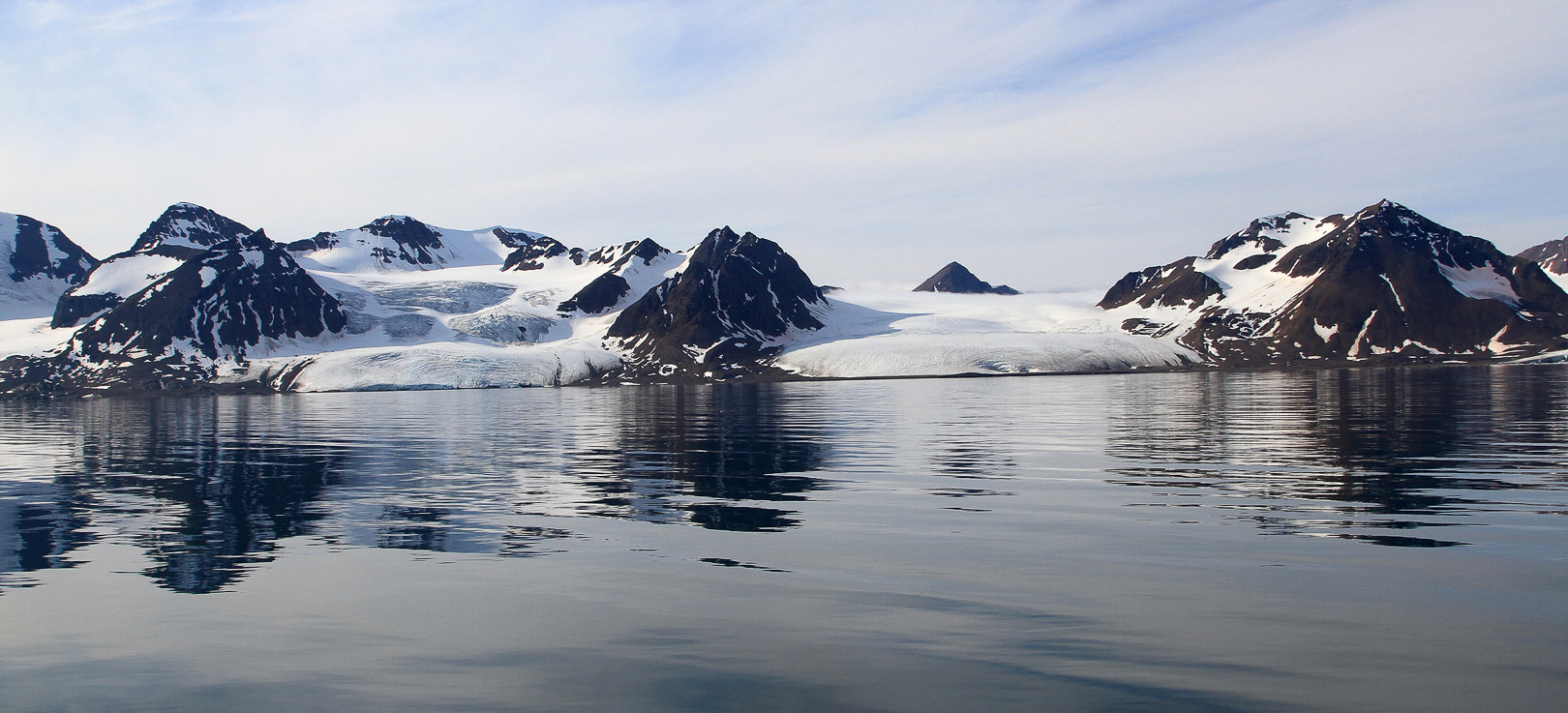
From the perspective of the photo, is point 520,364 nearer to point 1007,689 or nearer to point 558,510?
point 558,510

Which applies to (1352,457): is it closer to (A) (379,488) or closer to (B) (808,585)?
(B) (808,585)

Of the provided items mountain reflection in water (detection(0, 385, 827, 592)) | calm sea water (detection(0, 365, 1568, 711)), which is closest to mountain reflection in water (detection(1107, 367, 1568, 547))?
calm sea water (detection(0, 365, 1568, 711))

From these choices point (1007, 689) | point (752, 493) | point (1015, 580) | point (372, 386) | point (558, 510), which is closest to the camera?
point (1007, 689)

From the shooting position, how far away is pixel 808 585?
1441 cm

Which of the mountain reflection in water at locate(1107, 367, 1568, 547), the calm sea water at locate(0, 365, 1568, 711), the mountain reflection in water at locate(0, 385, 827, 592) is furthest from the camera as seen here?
the mountain reflection in water at locate(1107, 367, 1568, 547)

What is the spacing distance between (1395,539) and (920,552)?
8.21 meters

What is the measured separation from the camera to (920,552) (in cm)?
1669

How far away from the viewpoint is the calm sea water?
33.2 feet

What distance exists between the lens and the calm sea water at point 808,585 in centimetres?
1012

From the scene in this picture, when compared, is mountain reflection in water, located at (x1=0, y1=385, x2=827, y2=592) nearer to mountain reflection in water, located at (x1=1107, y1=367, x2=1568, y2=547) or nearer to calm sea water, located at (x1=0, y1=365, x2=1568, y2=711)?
calm sea water, located at (x1=0, y1=365, x2=1568, y2=711)

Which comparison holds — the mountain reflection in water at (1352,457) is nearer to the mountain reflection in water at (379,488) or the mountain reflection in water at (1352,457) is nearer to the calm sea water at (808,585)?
the calm sea water at (808,585)

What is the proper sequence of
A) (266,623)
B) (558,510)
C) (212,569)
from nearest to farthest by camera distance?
(266,623), (212,569), (558,510)

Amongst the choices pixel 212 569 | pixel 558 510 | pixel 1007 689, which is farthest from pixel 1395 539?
pixel 212 569

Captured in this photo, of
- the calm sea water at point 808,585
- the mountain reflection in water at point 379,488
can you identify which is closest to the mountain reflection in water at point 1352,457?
the calm sea water at point 808,585
